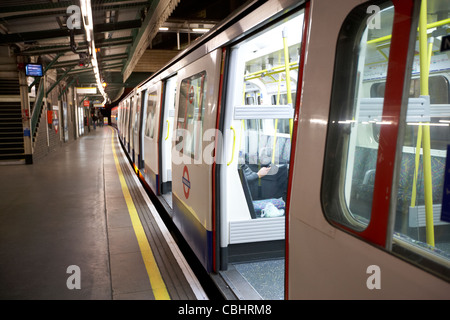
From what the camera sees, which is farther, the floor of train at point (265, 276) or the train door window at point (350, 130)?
the floor of train at point (265, 276)

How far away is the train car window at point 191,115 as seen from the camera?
3467 mm

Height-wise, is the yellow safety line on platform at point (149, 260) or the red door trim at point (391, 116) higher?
the red door trim at point (391, 116)

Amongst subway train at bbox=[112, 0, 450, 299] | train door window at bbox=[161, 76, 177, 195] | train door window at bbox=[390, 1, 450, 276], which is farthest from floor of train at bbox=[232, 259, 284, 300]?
train door window at bbox=[161, 76, 177, 195]

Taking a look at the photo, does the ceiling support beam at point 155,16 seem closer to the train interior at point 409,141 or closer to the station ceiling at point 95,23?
the station ceiling at point 95,23

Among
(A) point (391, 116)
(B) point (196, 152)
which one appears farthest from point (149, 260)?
(A) point (391, 116)

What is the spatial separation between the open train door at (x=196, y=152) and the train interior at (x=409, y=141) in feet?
4.47

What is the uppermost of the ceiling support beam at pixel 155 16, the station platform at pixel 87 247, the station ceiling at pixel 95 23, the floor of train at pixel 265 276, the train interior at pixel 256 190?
the station ceiling at pixel 95 23

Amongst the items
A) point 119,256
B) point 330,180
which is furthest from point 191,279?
point 330,180

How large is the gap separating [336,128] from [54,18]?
371 inches

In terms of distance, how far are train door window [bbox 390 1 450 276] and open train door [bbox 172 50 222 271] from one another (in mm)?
1529

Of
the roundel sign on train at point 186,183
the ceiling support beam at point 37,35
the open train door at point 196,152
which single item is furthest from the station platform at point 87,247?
the ceiling support beam at point 37,35

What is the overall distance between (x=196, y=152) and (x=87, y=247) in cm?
192

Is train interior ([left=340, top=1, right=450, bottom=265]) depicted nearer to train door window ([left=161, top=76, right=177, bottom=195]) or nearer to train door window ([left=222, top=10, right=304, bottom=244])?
train door window ([left=222, top=10, right=304, bottom=244])

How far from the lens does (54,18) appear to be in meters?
8.88
